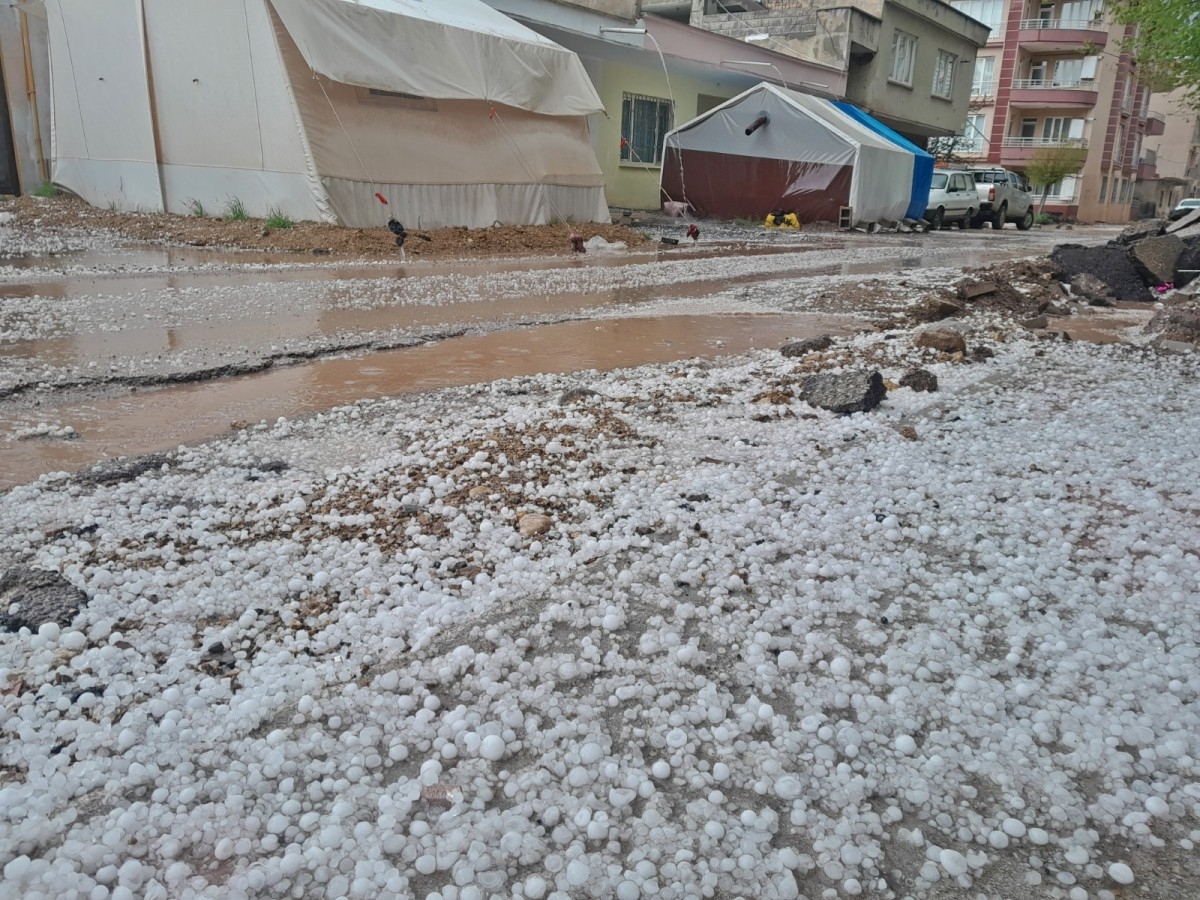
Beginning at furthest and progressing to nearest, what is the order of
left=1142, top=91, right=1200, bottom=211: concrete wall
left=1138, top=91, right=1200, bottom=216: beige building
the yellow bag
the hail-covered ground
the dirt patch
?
left=1142, top=91, right=1200, bottom=211: concrete wall → left=1138, top=91, right=1200, bottom=216: beige building → the yellow bag → the dirt patch → the hail-covered ground

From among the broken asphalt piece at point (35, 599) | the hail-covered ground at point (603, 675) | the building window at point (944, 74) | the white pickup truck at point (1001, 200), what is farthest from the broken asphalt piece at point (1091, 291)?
the building window at point (944, 74)

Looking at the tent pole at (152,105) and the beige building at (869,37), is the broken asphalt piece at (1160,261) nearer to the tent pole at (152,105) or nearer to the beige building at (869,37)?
the tent pole at (152,105)

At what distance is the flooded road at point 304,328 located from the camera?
354 cm

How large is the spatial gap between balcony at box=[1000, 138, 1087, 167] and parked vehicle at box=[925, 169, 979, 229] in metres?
20.6

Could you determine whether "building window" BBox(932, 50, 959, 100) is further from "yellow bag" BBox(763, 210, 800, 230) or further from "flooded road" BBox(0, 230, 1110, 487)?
"flooded road" BBox(0, 230, 1110, 487)

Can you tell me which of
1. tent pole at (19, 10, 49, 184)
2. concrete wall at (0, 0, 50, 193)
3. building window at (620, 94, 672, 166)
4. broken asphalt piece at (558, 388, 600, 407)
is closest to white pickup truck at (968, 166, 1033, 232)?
building window at (620, 94, 672, 166)

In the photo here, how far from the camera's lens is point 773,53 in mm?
20219

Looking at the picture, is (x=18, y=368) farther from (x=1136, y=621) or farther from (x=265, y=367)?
(x=1136, y=621)

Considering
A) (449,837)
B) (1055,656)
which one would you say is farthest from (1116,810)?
(449,837)

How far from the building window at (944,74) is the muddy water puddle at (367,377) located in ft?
89.2

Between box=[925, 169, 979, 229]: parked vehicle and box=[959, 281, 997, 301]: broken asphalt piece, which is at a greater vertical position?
box=[925, 169, 979, 229]: parked vehicle

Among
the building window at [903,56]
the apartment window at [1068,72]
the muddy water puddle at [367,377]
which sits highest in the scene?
the apartment window at [1068,72]

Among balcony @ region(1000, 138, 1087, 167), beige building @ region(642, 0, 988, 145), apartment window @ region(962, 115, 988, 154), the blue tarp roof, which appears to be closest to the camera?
the blue tarp roof

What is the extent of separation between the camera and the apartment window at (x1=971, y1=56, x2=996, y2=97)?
39062mm
